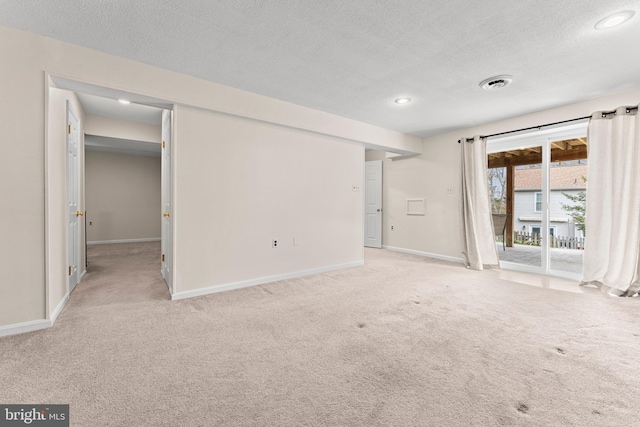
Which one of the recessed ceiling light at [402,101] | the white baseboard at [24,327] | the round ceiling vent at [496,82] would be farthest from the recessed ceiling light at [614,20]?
the white baseboard at [24,327]

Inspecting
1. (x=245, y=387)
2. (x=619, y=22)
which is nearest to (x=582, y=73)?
(x=619, y=22)

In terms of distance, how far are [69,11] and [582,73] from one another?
4.74 meters

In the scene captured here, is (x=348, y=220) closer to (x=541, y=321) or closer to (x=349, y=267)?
(x=349, y=267)

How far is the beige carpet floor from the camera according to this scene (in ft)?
4.49

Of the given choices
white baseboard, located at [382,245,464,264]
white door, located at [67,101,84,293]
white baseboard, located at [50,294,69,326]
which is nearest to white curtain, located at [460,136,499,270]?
white baseboard, located at [382,245,464,264]

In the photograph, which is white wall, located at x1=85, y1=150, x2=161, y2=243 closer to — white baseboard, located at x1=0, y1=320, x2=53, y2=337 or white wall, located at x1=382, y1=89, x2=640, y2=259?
white baseboard, located at x1=0, y1=320, x2=53, y2=337

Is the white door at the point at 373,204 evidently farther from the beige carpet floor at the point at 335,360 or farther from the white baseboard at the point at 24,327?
the white baseboard at the point at 24,327

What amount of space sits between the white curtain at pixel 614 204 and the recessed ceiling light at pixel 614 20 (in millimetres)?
1846

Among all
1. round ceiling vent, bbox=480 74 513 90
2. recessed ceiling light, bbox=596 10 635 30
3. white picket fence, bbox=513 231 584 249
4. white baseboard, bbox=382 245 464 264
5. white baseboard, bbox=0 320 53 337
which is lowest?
white baseboard, bbox=0 320 53 337

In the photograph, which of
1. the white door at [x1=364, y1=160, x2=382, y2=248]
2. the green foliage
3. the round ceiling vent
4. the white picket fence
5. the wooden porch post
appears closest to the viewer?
the round ceiling vent

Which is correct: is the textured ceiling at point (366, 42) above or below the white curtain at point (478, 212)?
above

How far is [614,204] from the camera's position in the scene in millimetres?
3346

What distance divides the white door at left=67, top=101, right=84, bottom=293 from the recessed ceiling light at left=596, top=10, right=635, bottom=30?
516 centimetres

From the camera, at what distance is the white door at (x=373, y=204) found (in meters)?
6.70
